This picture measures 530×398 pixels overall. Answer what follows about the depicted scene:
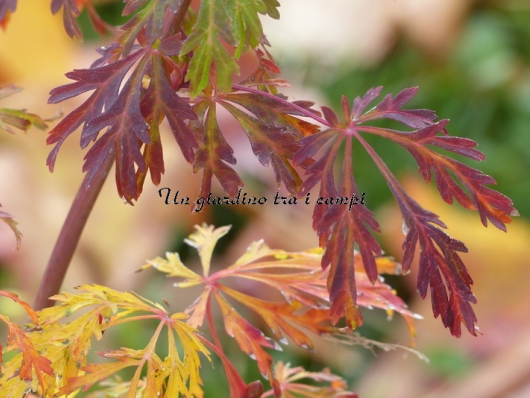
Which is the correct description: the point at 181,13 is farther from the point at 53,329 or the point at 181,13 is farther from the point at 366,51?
the point at 366,51

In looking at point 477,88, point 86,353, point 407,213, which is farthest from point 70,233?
point 477,88

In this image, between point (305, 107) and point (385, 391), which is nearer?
point (305, 107)

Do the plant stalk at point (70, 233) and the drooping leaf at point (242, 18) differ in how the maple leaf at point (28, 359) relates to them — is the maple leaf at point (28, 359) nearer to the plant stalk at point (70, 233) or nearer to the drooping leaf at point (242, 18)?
the plant stalk at point (70, 233)

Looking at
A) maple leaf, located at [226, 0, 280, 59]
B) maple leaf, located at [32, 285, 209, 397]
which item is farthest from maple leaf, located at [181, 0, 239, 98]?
maple leaf, located at [32, 285, 209, 397]

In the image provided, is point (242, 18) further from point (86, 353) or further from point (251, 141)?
point (86, 353)

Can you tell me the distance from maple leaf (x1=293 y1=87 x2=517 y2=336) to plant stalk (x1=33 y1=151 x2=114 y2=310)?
0.38 feet

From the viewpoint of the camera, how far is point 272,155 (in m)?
0.32

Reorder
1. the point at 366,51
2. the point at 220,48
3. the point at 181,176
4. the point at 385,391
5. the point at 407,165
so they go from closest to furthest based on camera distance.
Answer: the point at 220,48 < the point at 385,391 < the point at 181,176 < the point at 407,165 < the point at 366,51

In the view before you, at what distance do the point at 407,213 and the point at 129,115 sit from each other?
0.15 meters

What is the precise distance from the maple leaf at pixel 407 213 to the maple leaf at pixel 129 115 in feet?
0.24

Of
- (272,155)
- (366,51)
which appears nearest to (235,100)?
(272,155)

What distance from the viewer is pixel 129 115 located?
0.30m

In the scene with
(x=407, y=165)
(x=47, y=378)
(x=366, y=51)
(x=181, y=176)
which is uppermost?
(x=366, y=51)

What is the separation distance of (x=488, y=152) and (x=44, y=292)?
1.53 meters
